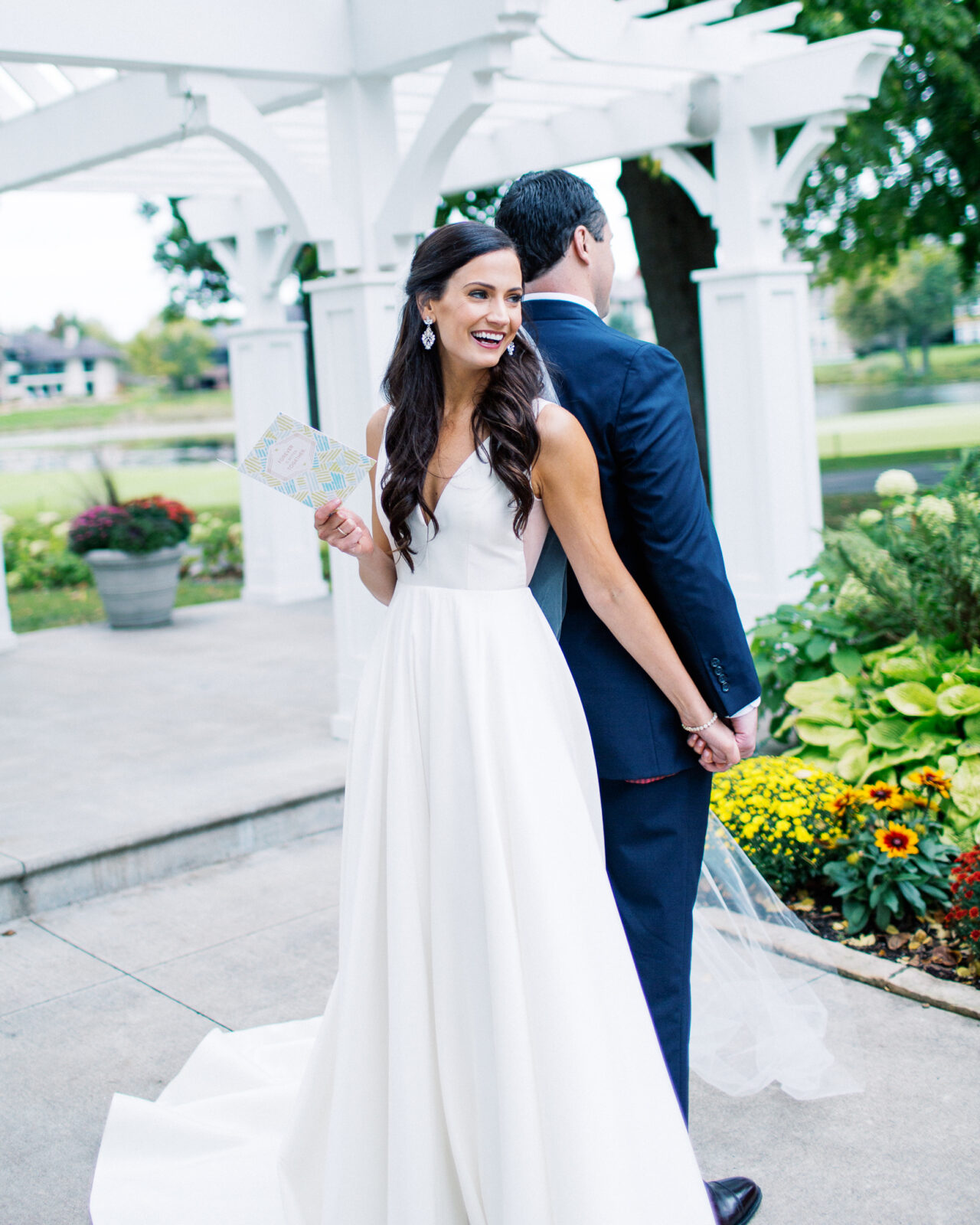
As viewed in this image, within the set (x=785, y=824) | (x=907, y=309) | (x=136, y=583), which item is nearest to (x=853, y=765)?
(x=785, y=824)

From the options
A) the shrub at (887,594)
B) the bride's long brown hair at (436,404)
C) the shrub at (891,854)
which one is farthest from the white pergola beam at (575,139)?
the bride's long brown hair at (436,404)

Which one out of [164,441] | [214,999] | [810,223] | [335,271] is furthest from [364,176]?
[164,441]

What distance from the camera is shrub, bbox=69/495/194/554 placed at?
9.12 m

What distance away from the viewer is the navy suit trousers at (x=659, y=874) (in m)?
2.31

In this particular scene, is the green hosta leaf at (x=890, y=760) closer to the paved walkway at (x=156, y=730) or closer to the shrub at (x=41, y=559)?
the paved walkway at (x=156, y=730)

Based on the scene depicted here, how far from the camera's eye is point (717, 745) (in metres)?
2.25

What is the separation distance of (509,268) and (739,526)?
4.55 meters

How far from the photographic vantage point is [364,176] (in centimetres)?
538

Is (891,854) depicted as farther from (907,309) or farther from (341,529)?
(907,309)

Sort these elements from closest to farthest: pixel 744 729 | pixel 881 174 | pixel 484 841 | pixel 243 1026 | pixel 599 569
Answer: pixel 484 841 < pixel 599 569 < pixel 744 729 < pixel 243 1026 < pixel 881 174

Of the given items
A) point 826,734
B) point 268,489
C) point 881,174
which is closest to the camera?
point 826,734

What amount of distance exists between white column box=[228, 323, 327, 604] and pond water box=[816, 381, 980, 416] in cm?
2571

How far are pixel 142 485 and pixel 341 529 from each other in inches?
1015

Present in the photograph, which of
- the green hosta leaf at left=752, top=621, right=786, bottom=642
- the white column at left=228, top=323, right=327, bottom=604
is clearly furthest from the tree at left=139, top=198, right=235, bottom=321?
the green hosta leaf at left=752, top=621, right=786, bottom=642
